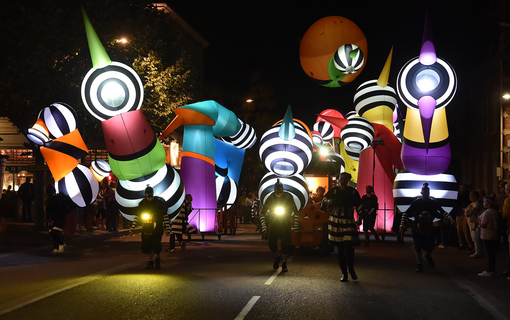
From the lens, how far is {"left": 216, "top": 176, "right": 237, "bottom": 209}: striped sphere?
76.6 feet

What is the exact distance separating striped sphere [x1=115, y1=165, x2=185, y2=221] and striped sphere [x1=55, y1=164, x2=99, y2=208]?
0.77m

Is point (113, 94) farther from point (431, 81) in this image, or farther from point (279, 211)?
point (431, 81)

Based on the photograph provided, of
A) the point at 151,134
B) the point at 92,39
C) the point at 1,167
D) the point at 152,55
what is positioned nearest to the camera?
the point at 92,39

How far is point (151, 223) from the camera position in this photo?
42.5ft

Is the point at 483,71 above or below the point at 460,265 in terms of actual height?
above

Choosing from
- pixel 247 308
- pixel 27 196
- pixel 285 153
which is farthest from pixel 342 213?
pixel 27 196

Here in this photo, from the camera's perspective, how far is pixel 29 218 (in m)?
30.5

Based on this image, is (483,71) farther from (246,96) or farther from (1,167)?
(1,167)

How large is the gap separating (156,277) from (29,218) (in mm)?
20665

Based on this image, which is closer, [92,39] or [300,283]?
[300,283]

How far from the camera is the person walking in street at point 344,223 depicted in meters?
11.5

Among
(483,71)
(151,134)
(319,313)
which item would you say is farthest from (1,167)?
(483,71)

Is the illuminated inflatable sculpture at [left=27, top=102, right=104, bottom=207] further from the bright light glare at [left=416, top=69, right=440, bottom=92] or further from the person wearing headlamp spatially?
the bright light glare at [left=416, top=69, right=440, bottom=92]

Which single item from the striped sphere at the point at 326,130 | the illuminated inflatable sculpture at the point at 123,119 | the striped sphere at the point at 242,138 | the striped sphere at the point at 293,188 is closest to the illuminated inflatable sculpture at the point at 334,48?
the striped sphere at the point at 293,188
